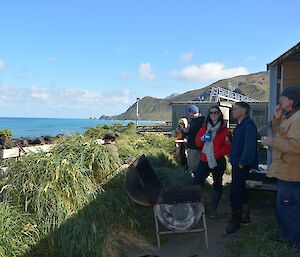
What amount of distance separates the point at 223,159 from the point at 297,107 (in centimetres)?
169

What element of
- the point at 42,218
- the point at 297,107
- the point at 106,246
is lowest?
the point at 106,246

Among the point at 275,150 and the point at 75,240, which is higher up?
the point at 275,150

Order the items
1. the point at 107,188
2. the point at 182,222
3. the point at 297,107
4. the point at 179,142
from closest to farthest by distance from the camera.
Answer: the point at 297,107 < the point at 182,222 < the point at 107,188 < the point at 179,142

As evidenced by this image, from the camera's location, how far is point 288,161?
12.6 feet

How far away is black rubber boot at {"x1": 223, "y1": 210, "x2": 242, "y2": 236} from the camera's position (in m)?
4.72

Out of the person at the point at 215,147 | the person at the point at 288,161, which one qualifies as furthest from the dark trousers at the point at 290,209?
the person at the point at 215,147

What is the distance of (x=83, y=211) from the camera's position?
→ 442 cm

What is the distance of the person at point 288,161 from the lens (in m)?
3.72

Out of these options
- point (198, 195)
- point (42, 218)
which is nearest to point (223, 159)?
point (198, 195)

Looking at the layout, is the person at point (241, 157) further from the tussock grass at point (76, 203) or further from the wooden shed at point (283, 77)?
the wooden shed at point (283, 77)

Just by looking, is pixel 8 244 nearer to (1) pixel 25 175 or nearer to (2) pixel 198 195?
(1) pixel 25 175

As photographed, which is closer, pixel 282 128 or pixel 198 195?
pixel 282 128

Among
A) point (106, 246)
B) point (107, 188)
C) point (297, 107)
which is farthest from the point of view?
point (107, 188)

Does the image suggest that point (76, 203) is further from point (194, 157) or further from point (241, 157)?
point (194, 157)
